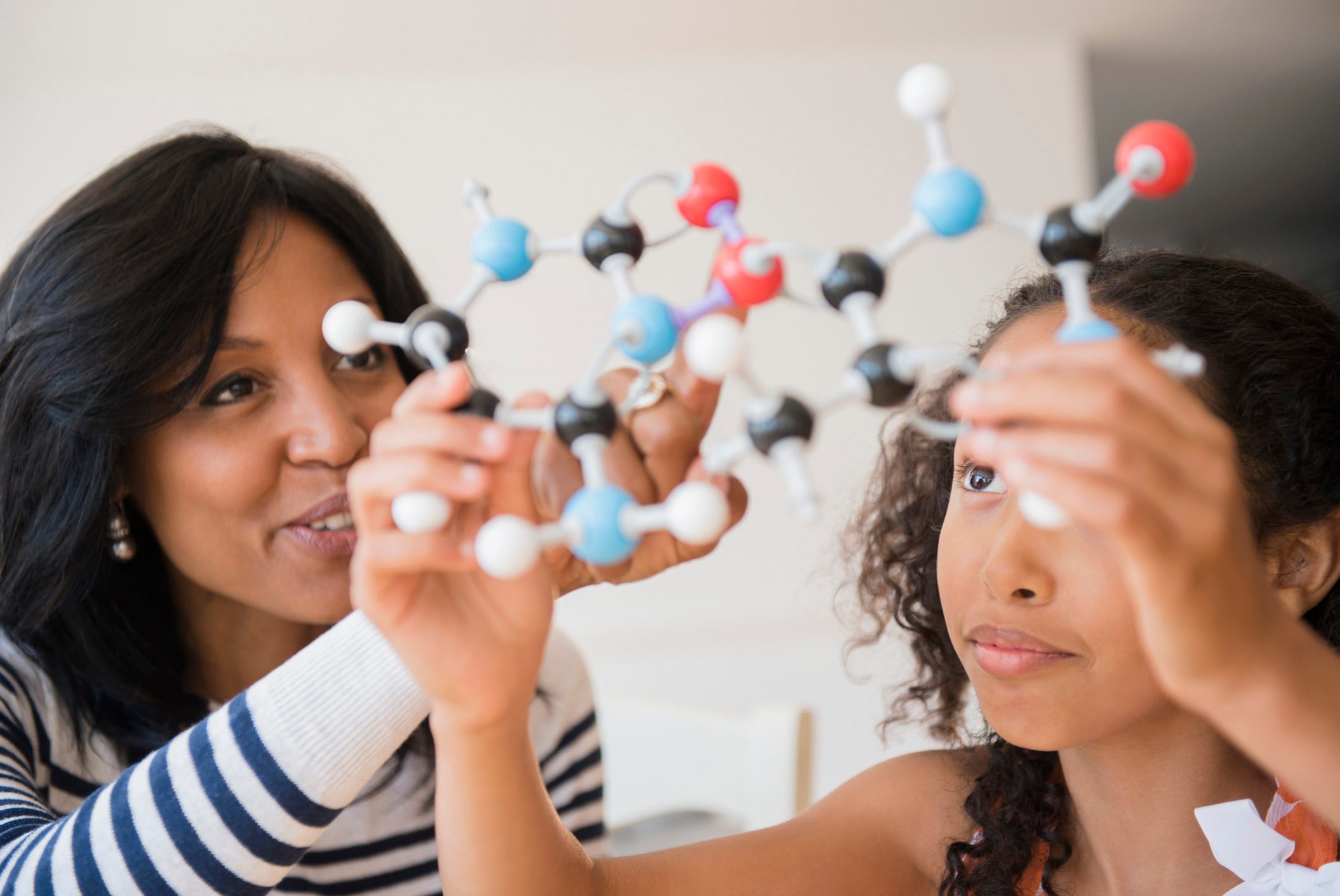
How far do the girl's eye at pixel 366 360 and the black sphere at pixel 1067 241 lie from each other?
0.63m

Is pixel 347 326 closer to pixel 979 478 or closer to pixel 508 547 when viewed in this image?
pixel 508 547

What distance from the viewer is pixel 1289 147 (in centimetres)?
382

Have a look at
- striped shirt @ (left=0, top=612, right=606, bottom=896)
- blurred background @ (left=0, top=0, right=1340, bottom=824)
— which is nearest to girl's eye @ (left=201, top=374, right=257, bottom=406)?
striped shirt @ (left=0, top=612, right=606, bottom=896)

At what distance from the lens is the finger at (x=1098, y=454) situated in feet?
1.33

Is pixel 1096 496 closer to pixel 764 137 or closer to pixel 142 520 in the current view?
pixel 142 520

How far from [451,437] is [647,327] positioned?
0.10 m

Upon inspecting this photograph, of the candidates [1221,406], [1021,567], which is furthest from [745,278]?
[1221,406]

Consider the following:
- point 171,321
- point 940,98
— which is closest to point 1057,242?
point 940,98

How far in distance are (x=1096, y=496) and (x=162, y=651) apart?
89 centimetres

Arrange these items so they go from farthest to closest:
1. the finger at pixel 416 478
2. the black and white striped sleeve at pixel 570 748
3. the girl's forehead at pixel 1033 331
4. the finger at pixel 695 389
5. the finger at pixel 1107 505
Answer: the black and white striped sleeve at pixel 570 748, the girl's forehead at pixel 1033 331, the finger at pixel 695 389, the finger at pixel 416 478, the finger at pixel 1107 505

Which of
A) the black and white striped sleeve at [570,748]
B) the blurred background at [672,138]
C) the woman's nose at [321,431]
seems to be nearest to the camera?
the woman's nose at [321,431]

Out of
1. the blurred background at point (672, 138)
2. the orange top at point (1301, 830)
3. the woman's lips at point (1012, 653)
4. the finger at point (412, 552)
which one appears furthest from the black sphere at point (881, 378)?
the blurred background at point (672, 138)

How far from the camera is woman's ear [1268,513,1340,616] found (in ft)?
2.58

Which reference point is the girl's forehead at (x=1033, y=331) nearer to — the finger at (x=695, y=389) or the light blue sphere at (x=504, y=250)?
the finger at (x=695, y=389)
